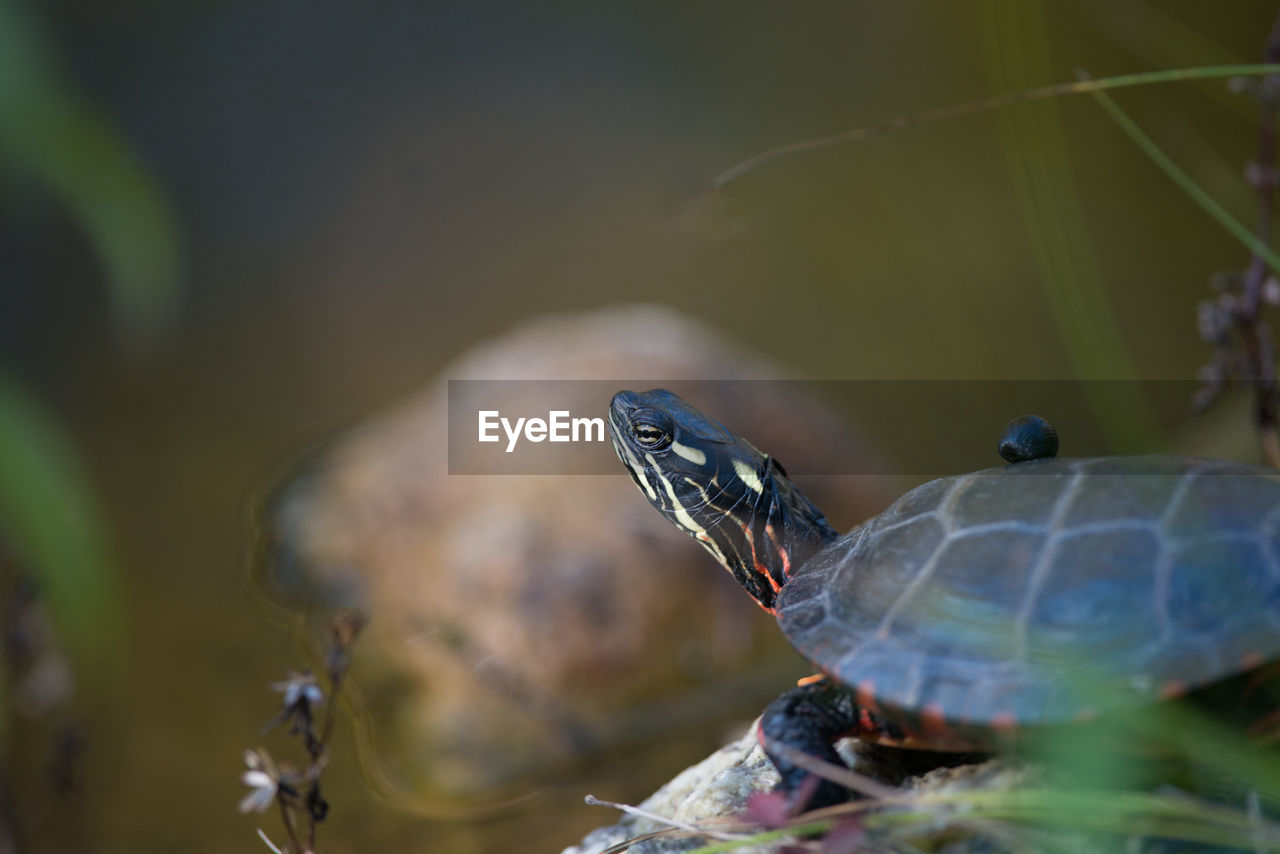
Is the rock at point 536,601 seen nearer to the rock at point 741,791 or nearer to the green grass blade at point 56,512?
the rock at point 741,791

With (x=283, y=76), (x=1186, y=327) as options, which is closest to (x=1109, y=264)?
(x=1186, y=327)

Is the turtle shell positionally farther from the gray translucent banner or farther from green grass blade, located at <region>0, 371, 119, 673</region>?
the gray translucent banner

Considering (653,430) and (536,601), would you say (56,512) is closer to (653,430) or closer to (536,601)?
(653,430)

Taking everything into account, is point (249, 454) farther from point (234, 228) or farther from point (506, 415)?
point (234, 228)

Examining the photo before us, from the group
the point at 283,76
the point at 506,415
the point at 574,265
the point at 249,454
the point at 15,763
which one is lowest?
the point at 15,763

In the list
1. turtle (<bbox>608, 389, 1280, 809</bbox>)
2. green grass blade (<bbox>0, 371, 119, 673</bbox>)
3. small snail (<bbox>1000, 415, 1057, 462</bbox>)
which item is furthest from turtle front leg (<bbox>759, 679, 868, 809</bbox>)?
green grass blade (<bbox>0, 371, 119, 673</bbox>)
